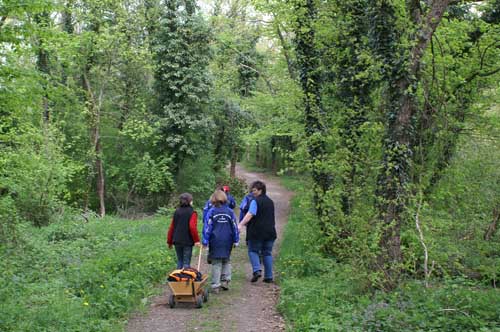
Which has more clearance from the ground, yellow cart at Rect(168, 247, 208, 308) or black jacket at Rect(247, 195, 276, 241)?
black jacket at Rect(247, 195, 276, 241)

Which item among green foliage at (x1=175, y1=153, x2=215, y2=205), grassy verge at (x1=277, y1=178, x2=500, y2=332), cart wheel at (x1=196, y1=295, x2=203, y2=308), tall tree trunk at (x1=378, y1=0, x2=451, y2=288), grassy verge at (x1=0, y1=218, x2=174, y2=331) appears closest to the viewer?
grassy verge at (x1=277, y1=178, x2=500, y2=332)

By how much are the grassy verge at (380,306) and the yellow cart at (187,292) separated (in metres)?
1.31

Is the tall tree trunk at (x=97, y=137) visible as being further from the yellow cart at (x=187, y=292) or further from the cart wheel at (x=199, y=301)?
the cart wheel at (x=199, y=301)

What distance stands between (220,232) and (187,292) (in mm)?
1359

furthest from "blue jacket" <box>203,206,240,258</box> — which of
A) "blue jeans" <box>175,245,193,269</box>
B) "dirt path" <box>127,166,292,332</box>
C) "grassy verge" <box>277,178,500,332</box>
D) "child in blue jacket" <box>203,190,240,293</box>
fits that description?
"grassy verge" <box>277,178,500,332</box>

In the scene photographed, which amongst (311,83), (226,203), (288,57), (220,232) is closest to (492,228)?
(311,83)

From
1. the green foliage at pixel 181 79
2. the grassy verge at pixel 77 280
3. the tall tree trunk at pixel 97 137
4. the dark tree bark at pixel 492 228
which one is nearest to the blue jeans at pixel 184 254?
the grassy verge at pixel 77 280

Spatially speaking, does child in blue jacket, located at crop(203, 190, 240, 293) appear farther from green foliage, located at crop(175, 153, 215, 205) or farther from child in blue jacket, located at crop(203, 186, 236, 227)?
green foliage, located at crop(175, 153, 215, 205)

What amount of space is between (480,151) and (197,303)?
22.9 feet

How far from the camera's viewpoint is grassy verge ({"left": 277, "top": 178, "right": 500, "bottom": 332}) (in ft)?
19.8

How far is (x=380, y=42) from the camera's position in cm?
810

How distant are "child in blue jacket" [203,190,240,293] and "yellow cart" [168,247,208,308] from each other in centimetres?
82

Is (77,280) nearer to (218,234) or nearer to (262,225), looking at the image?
Answer: (218,234)

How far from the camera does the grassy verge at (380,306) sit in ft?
19.8
